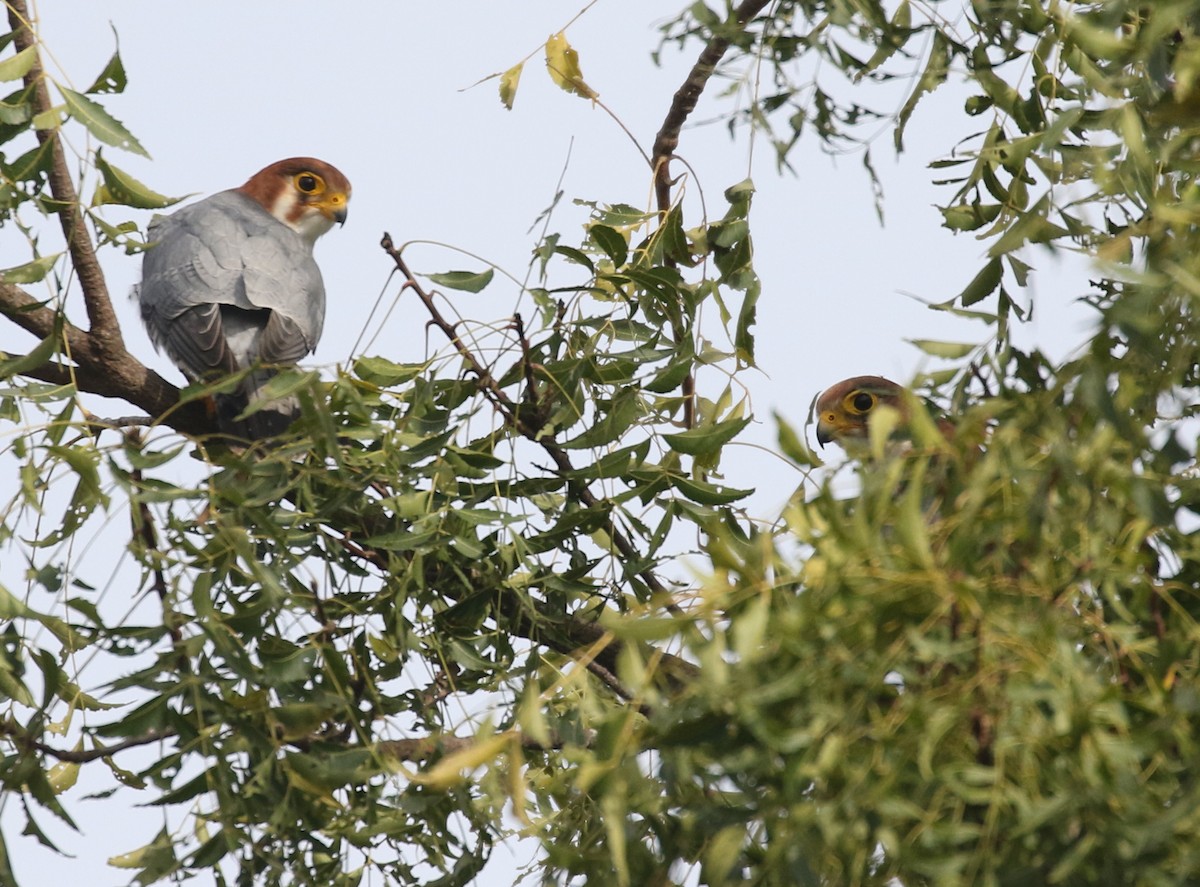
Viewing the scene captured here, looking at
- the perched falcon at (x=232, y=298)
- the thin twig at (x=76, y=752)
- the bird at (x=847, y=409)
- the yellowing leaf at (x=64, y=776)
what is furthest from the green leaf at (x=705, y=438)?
the bird at (x=847, y=409)

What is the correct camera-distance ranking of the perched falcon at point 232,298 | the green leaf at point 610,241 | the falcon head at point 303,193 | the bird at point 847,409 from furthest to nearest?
the falcon head at point 303,193 < the bird at point 847,409 < the perched falcon at point 232,298 < the green leaf at point 610,241

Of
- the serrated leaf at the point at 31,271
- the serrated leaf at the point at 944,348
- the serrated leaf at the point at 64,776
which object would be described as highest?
the serrated leaf at the point at 31,271

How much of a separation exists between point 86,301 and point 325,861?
1184 mm

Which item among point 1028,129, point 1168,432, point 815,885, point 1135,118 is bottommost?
point 815,885

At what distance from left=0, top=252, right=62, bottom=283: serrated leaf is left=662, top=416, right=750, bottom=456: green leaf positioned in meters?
1.05

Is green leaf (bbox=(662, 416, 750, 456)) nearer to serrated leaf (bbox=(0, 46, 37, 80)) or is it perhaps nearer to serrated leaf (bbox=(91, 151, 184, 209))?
serrated leaf (bbox=(91, 151, 184, 209))

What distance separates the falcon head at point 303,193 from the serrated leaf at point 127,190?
3008 millimetres

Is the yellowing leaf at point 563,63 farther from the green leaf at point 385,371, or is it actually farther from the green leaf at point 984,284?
the green leaf at point 984,284

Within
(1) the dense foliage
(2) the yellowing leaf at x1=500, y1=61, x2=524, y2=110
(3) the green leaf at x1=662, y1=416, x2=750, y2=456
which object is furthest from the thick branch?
(3) the green leaf at x1=662, y1=416, x2=750, y2=456

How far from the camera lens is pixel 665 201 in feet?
9.34

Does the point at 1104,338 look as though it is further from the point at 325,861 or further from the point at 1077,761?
the point at 325,861

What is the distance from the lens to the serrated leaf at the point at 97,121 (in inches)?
84.7

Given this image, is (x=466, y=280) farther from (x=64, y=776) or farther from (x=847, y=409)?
(x=847, y=409)

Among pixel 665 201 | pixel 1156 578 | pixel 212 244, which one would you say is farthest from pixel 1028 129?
pixel 212 244
